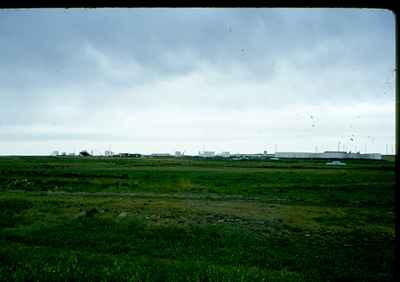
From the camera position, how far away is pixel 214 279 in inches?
307

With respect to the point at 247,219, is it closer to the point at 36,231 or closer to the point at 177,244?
the point at 177,244

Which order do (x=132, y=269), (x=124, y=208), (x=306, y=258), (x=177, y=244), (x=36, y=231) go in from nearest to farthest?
1. (x=132, y=269)
2. (x=306, y=258)
3. (x=177, y=244)
4. (x=36, y=231)
5. (x=124, y=208)

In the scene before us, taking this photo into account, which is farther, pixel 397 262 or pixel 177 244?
pixel 177 244

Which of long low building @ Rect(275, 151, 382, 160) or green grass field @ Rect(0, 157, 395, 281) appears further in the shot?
long low building @ Rect(275, 151, 382, 160)

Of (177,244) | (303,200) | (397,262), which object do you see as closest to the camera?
(397,262)

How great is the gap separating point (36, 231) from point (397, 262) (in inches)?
596

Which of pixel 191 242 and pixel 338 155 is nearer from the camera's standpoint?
pixel 191 242

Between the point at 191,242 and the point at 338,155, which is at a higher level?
the point at 338,155

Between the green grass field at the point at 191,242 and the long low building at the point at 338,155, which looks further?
the long low building at the point at 338,155

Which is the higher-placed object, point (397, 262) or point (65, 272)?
point (397, 262)

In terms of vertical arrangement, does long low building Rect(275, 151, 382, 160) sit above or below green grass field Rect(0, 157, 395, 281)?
above

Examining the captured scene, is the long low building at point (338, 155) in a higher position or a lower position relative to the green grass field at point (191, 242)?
higher

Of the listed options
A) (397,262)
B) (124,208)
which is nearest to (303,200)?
(124,208)
